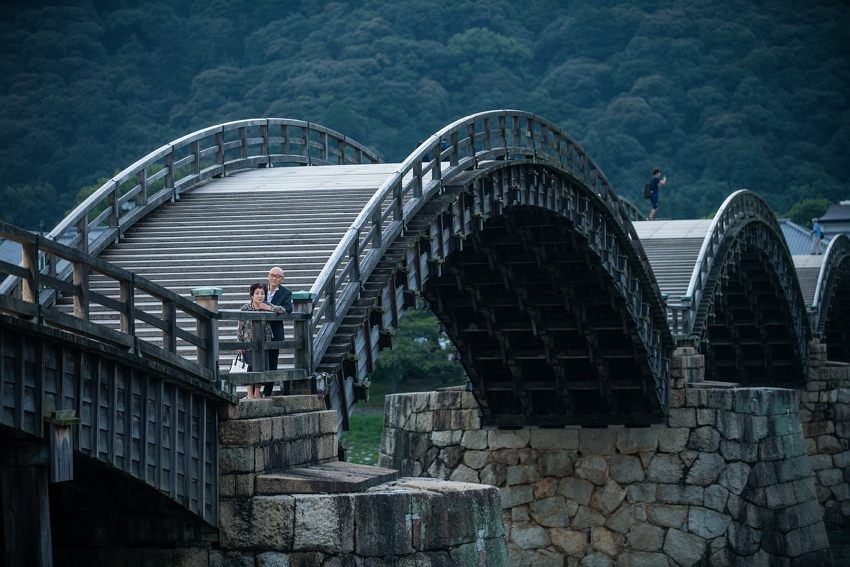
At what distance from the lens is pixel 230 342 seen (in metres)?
10.3

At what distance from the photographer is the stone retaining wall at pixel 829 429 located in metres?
35.2

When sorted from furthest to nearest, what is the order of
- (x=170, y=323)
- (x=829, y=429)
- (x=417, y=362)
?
1. (x=417, y=362)
2. (x=829, y=429)
3. (x=170, y=323)

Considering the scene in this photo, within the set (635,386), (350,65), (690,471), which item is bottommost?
(690,471)

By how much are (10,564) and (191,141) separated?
9.20 m

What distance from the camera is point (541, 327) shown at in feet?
75.0

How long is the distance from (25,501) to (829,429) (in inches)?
1230

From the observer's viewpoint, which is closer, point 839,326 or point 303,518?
point 303,518

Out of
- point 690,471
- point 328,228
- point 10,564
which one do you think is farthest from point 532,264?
point 10,564

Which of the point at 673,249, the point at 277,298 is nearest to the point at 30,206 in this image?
the point at 673,249

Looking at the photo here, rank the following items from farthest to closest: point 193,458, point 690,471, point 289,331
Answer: point 690,471
point 289,331
point 193,458

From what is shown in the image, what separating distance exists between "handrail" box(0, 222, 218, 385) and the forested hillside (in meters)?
56.6

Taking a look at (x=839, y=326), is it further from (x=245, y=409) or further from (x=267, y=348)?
(x=245, y=409)

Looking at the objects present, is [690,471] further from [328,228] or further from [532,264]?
[328,228]

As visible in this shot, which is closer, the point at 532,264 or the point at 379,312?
the point at 379,312
